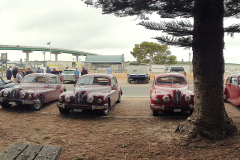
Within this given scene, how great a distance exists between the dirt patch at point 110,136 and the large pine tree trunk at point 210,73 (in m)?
0.32

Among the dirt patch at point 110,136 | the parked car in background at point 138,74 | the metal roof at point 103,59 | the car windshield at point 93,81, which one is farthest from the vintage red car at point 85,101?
the metal roof at point 103,59

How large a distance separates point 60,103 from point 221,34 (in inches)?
208

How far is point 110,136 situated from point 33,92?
14.3 feet

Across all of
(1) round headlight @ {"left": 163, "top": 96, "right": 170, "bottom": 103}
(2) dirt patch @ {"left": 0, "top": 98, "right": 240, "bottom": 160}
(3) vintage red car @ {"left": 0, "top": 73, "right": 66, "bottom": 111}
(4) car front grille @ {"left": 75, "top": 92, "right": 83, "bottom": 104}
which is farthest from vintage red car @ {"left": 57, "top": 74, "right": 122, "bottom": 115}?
(1) round headlight @ {"left": 163, "top": 96, "right": 170, "bottom": 103}

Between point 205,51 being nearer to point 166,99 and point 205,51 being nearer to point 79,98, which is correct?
point 166,99

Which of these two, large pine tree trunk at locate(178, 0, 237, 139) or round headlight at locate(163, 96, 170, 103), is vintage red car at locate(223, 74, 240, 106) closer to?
round headlight at locate(163, 96, 170, 103)

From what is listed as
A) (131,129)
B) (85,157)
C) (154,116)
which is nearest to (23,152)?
(85,157)

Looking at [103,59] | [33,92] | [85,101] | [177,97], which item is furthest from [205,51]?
[103,59]

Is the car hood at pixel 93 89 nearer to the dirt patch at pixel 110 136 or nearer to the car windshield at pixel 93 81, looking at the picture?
the car windshield at pixel 93 81

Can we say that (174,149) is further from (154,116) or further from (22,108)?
(22,108)

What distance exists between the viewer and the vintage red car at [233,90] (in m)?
8.77

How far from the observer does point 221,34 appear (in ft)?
15.7

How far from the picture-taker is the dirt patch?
13.4ft

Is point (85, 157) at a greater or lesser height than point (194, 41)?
lesser
